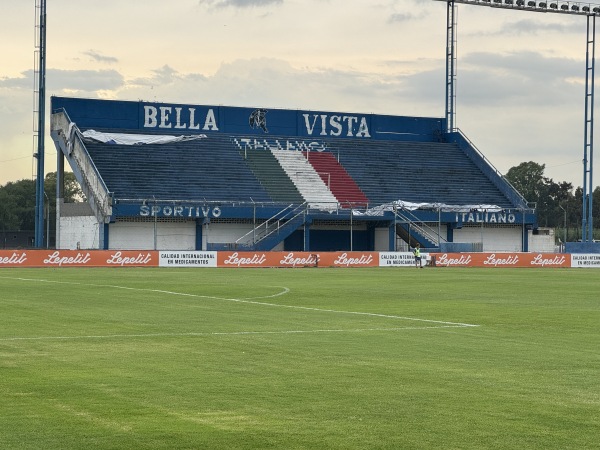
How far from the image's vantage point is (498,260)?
77.6 m

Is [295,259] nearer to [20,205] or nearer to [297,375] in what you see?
[297,375]

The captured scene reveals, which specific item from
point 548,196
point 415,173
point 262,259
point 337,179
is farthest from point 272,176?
point 548,196

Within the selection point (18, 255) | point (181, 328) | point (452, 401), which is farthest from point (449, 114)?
point (452, 401)

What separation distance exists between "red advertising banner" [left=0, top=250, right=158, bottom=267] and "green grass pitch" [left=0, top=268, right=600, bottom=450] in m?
33.9

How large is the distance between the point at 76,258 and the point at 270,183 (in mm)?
27570

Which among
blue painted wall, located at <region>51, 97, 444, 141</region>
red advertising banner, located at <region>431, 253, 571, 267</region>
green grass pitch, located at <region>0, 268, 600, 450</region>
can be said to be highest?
blue painted wall, located at <region>51, 97, 444, 141</region>

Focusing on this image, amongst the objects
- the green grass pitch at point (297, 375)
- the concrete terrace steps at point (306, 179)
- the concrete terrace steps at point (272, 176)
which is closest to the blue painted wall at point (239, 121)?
the concrete terrace steps at point (306, 179)

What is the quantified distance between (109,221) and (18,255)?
1598 cm

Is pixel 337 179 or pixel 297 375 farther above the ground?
pixel 337 179

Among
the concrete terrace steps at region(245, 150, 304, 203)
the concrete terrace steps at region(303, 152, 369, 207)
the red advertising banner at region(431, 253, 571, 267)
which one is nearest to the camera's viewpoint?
the red advertising banner at region(431, 253, 571, 267)

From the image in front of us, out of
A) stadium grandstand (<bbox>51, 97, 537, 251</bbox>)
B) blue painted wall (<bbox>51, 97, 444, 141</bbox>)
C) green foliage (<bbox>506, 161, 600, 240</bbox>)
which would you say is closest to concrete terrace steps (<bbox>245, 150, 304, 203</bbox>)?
stadium grandstand (<bbox>51, 97, 537, 251</bbox>)

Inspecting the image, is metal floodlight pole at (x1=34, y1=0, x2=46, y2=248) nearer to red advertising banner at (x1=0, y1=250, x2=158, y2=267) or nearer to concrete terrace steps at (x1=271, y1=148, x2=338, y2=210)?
red advertising banner at (x1=0, y1=250, x2=158, y2=267)

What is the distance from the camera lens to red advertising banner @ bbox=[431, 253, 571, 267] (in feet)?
251

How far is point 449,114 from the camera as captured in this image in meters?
107
